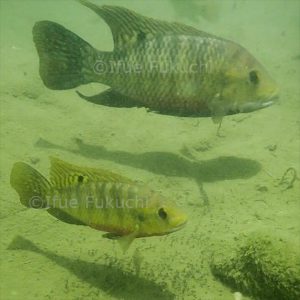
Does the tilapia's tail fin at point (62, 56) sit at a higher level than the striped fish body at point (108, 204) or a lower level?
higher

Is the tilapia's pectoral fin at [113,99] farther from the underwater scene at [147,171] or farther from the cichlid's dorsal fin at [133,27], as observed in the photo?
the cichlid's dorsal fin at [133,27]

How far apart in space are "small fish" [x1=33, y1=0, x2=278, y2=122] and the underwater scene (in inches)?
0.5

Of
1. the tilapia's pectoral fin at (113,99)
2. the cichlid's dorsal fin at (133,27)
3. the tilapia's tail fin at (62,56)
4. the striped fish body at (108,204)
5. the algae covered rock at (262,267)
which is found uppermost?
the cichlid's dorsal fin at (133,27)

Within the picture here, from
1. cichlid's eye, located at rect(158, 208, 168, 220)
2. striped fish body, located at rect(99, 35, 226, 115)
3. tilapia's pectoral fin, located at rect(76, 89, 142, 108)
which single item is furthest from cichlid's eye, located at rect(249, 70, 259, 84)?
cichlid's eye, located at rect(158, 208, 168, 220)

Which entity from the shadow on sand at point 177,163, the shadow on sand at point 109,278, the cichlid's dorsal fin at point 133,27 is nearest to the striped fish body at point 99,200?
the shadow on sand at point 109,278

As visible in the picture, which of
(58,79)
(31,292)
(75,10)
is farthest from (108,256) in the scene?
(75,10)

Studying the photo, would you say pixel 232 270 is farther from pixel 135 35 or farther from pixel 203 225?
pixel 135 35

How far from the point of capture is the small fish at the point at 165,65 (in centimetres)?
477

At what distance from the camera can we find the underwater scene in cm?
329

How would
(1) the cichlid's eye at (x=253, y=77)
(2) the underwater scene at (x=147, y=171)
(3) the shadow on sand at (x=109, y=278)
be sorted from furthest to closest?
(1) the cichlid's eye at (x=253, y=77) < (3) the shadow on sand at (x=109, y=278) < (2) the underwater scene at (x=147, y=171)

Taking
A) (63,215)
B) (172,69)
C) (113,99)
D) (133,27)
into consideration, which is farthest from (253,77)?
(63,215)

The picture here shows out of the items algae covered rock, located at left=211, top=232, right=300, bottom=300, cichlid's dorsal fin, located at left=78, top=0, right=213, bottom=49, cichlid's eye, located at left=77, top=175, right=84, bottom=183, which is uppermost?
cichlid's dorsal fin, located at left=78, top=0, right=213, bottom=49

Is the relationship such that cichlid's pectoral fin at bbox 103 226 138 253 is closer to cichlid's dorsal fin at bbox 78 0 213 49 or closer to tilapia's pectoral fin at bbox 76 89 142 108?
tilapia's pectoral fin at bbox 76 89 142 108

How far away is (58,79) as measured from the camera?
5.10 meters
